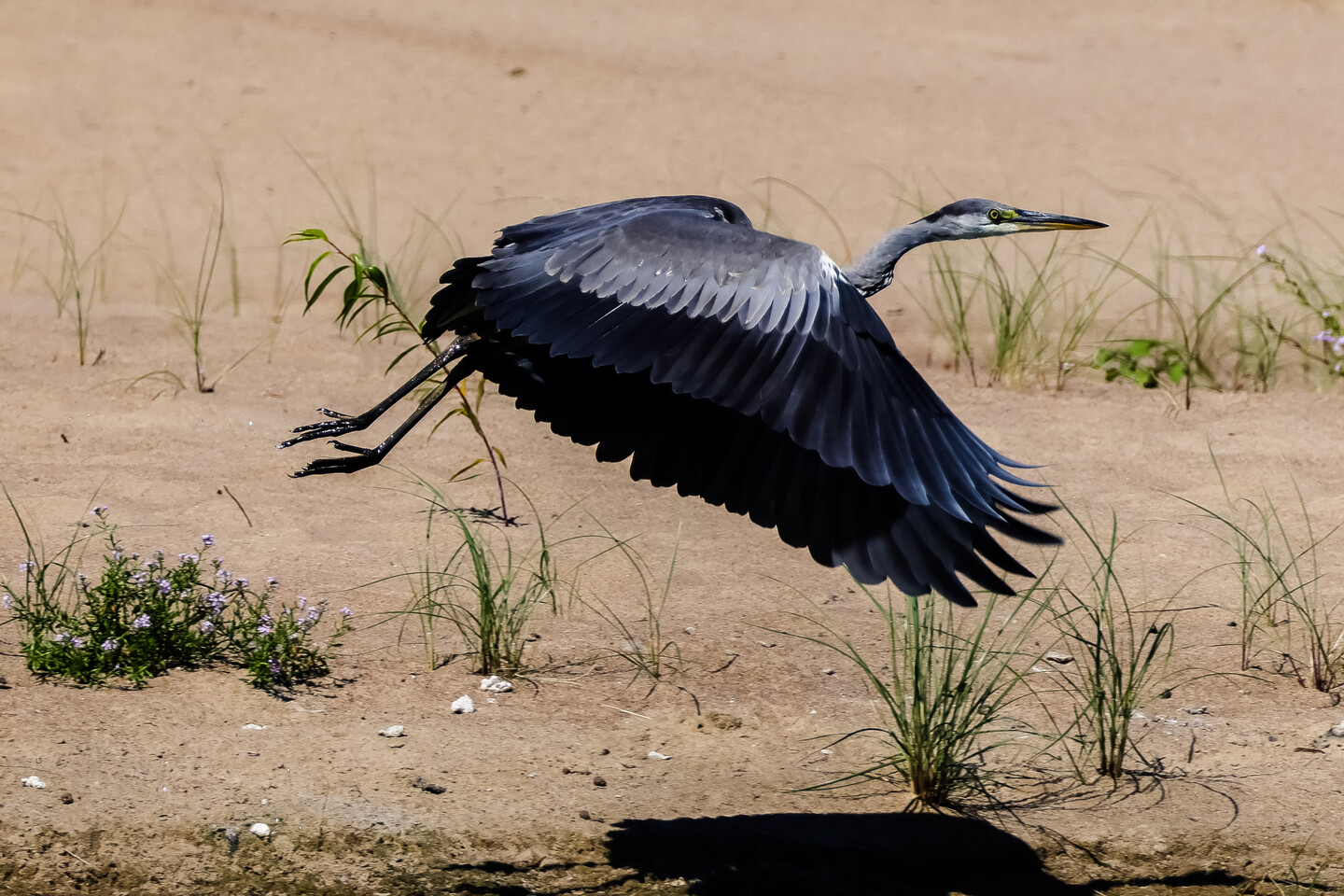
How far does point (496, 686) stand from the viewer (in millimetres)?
3967

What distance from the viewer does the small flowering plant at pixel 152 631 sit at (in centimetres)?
381

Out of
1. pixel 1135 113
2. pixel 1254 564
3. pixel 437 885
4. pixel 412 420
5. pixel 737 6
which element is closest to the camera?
pixel 437 885

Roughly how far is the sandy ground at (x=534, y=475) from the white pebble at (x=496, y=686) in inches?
2.1

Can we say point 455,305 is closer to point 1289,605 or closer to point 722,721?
point 722,721

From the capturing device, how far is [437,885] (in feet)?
10.8

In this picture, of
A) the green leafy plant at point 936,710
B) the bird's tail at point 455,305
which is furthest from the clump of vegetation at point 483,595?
the green leafy plant at point 936,710

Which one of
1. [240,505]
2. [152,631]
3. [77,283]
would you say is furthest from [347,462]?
[77,283]

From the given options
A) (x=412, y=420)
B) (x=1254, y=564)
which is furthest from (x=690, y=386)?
(x=1254, y=564)

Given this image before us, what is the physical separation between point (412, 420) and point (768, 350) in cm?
101

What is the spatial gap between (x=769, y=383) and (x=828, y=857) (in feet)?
3.64

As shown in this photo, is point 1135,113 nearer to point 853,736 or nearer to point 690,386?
point 853,736

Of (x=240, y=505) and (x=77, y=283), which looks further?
(x=77, y=283)

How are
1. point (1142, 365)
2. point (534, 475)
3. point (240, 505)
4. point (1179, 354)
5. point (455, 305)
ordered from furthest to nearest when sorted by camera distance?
1. point (1142, 365)
2. point (1179, 354)
3. point (534, 475)
4. point (240, 505)
5. point (455, 305)

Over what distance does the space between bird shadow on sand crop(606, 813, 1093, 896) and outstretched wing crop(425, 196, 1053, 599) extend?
744 millimetres
